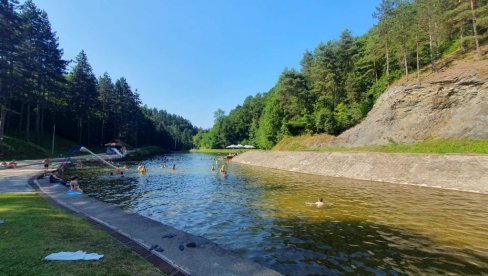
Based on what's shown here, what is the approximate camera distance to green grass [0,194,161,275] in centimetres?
753

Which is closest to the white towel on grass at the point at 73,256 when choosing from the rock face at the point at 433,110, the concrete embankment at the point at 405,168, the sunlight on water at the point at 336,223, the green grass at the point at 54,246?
the green grass at the point at 54,246

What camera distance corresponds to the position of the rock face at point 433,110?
34.8 metres

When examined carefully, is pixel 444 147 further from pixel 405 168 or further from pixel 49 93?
pixel 49 93

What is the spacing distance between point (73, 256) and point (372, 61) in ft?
212

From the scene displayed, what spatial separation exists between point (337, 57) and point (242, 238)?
62309 millimetres

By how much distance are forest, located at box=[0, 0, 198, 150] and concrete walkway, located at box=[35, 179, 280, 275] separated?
41185mm

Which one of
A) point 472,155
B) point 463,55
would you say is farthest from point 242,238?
point 463,55

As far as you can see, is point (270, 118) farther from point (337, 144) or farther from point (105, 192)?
point (105, 192)

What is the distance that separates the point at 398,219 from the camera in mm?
16484

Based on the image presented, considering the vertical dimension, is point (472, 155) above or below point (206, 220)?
above

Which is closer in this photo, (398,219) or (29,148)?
(398,219)

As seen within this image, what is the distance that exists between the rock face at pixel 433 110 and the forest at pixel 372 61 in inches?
174

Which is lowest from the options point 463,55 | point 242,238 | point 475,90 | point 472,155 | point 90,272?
point 242,238

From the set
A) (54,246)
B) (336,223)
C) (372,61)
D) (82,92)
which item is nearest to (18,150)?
(82,92)
